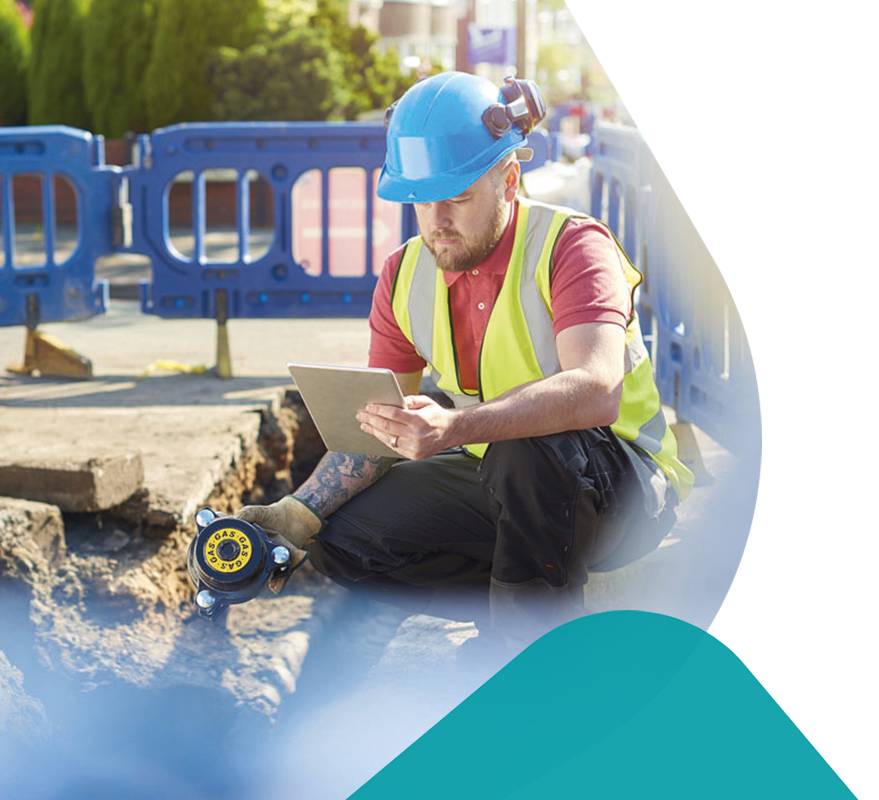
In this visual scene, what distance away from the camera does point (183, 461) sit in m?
4.56

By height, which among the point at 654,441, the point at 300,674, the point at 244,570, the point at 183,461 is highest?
the point at 654,441

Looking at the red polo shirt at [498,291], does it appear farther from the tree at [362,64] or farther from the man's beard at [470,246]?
the tree at [362,64]

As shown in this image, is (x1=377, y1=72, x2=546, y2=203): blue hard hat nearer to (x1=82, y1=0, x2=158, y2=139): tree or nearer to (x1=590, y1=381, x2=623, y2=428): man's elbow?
(x1=590, y1=381, x2=623, y2=428): man's elbow

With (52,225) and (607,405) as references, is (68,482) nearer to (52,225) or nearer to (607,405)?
(607,405)

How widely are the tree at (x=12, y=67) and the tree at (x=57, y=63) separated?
0.95 m

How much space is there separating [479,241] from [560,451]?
1.76 ft

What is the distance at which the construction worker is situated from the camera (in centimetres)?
251

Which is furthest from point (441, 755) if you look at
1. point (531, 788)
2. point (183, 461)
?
point (183, 461)

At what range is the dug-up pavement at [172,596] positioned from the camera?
331 centimetres

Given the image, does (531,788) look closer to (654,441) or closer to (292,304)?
(654,441)

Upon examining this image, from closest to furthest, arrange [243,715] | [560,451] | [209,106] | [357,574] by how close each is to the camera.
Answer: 1. [560,451]
2. [357,574]
3. [243,715]
4. [209,106]

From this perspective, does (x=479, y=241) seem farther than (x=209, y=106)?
No

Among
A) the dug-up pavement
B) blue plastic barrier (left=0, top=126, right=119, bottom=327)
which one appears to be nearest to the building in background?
blue plastic barrier (left=0, top=126, right=119, bottom=327)

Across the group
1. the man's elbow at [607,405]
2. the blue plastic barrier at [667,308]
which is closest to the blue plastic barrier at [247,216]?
the blue plastic barrier at [667,308]
